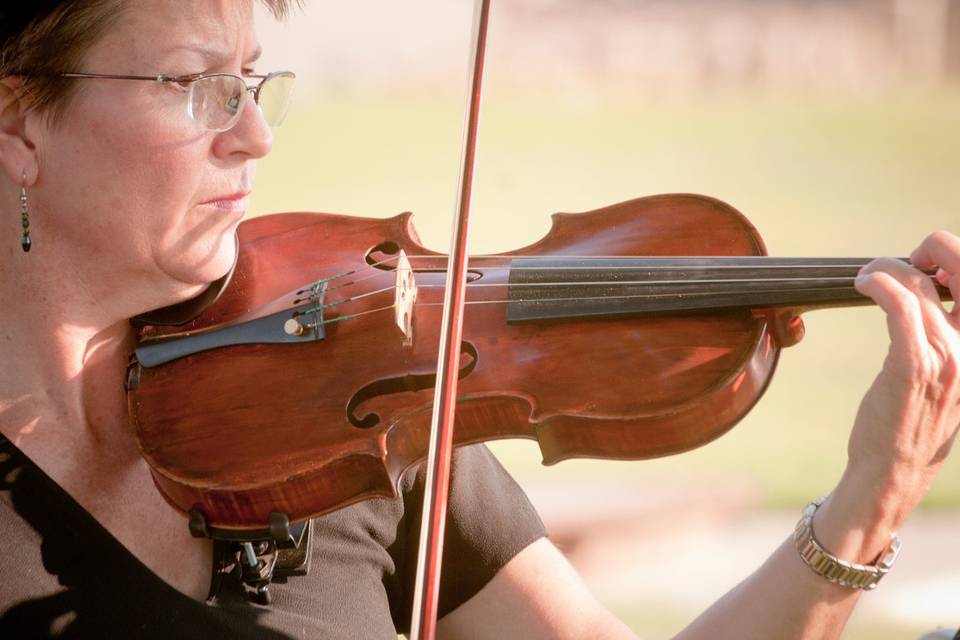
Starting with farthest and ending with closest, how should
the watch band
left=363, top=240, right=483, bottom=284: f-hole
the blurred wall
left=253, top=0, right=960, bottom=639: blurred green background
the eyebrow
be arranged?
the blurred wall
left=253, top=0, right=960, bottom=639: blurred green background
left=363, top=240, right=483, bottom=284: f-hole
the eyebrow
the watch band

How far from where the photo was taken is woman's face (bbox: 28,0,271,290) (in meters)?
1.21

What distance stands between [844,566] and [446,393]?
0.40m

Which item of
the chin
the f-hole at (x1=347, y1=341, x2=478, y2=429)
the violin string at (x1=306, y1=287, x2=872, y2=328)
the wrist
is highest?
the chin

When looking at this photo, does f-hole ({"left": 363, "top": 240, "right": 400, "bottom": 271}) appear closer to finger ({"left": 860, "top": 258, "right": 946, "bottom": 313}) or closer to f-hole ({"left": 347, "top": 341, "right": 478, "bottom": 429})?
f-hole ({"left": 347, "top": 341, "right": 478, "bottom": 429})

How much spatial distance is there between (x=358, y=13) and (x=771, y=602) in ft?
18.4

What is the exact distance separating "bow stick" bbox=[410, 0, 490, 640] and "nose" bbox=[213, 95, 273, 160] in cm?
22

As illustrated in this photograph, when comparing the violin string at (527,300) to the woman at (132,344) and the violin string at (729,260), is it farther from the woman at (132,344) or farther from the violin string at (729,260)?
the woman at (132,344)

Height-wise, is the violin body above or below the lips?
below

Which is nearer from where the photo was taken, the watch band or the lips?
the watch band

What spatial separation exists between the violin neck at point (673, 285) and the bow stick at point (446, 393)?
14 cm

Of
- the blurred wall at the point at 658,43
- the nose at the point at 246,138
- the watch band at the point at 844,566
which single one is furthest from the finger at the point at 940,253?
the blurred wall at the point at 658,43

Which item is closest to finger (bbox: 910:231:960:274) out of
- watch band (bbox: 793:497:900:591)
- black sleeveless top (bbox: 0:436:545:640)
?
watch band (bbox: 793:497:900:591)

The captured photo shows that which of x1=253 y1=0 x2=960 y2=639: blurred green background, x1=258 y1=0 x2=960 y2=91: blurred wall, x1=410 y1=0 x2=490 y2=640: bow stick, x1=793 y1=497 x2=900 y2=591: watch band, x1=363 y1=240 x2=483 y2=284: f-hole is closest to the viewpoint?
x1=410 y1=0 x2=490 y2=640: bow stick

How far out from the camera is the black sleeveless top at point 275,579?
1188mm
